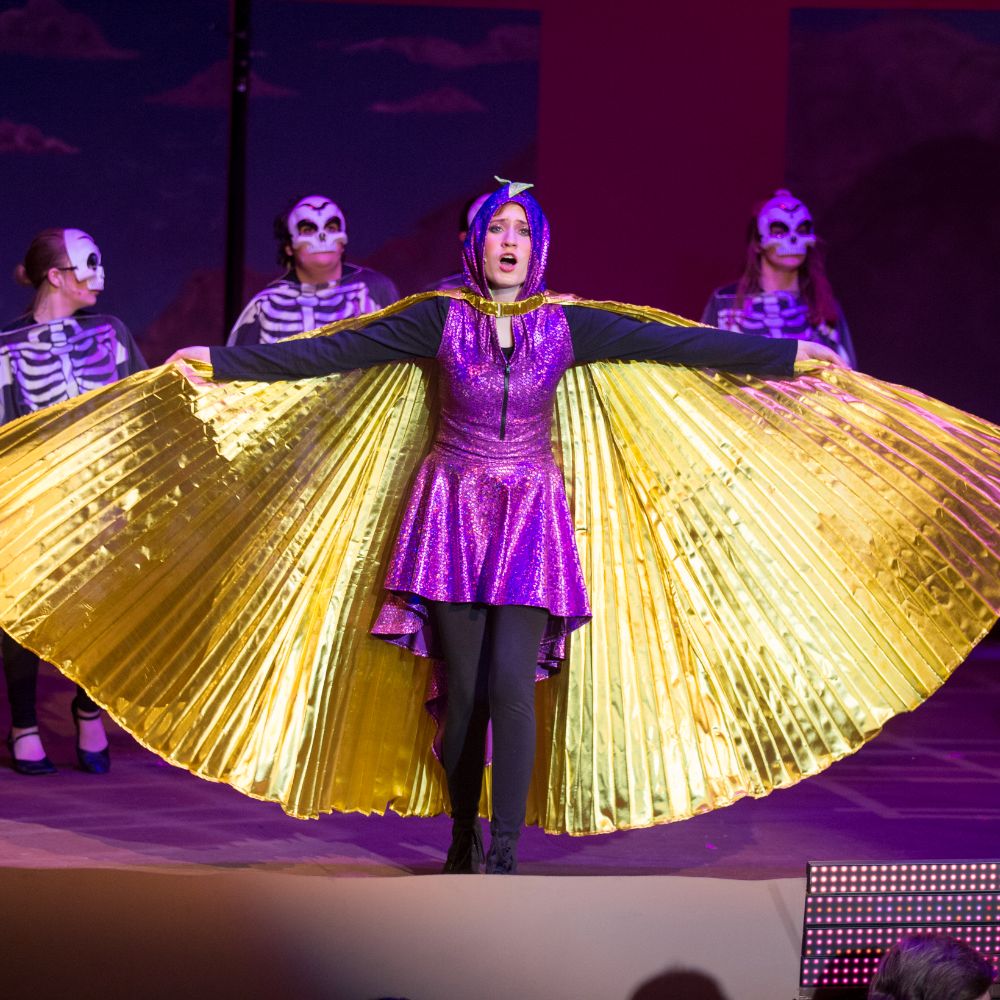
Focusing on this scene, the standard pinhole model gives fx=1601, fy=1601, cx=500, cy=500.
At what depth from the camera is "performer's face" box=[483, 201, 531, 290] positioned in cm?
365

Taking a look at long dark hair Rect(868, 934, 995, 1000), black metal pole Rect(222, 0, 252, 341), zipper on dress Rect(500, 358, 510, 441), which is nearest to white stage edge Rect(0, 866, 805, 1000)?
long dark hair Rect(868, 934, 995, 1000)

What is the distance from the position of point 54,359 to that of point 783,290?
2.65 m

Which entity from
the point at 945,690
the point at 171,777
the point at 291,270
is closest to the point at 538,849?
the point at 171,777

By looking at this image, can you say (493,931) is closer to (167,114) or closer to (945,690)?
(945,690)

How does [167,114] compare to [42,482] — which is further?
[167,114]

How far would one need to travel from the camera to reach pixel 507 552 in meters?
3.61

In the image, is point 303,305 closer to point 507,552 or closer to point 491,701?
point 507,552

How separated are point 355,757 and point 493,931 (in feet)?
Result: 3.85

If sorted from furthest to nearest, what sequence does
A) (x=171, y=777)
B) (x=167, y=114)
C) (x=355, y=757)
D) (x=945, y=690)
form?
(x=167, y=114)
(x=945, y=690)
(x=171, y=777)
(x=355, y=757)

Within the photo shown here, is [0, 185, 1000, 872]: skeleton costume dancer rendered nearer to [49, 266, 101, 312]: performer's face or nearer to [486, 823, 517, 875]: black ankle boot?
[486, 823, 517, 875]: black ankle boot

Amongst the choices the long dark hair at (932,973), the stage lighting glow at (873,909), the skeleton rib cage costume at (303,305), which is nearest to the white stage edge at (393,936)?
the stage lighting glow at (873,909)

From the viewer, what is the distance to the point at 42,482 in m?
3.73

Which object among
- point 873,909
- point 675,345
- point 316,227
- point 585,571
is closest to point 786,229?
point 316,227

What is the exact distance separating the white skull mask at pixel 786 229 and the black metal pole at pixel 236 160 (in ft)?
8.69
